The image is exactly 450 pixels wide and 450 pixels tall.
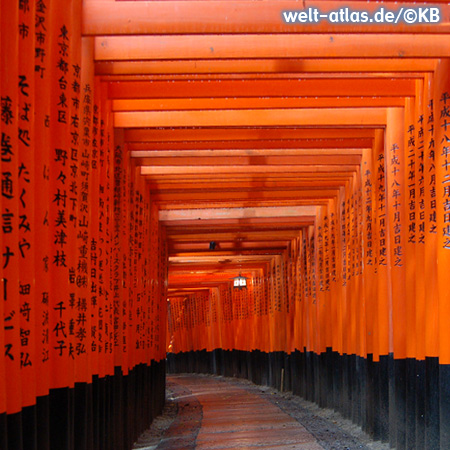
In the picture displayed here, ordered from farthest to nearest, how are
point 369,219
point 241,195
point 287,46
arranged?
1. point 241,195
2. point 369,219
3. point 287,46

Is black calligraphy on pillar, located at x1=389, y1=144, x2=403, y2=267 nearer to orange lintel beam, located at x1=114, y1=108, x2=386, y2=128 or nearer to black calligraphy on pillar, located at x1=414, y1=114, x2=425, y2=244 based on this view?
orange lintel beam, located at x1=114, y1=108, x2=386, y2=128

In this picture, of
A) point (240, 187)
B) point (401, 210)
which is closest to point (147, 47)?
point (401, 210)

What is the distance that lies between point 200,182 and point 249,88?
5429mm

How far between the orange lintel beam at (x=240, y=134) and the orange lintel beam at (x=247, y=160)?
1357 millimetres

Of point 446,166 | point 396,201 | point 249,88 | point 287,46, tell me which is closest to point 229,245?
point 396,201

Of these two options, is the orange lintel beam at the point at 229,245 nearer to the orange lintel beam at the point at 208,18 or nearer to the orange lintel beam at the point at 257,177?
the orange lintel beam at the point at 257,177

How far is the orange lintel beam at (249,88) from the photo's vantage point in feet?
34.6

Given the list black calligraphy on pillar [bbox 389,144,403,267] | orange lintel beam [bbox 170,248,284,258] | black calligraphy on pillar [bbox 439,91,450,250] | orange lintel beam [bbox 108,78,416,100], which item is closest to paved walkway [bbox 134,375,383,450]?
black calligraphy on pillar [bbox 389,144,403,267]

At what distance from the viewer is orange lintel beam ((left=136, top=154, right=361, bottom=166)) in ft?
45.8

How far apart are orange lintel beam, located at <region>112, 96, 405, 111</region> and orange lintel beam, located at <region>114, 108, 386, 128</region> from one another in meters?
0.45

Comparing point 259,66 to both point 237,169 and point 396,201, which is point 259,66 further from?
point 237,169

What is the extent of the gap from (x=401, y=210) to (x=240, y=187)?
5488 millimetres

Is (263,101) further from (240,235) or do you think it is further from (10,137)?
(240,235)

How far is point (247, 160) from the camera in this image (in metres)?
14.0
